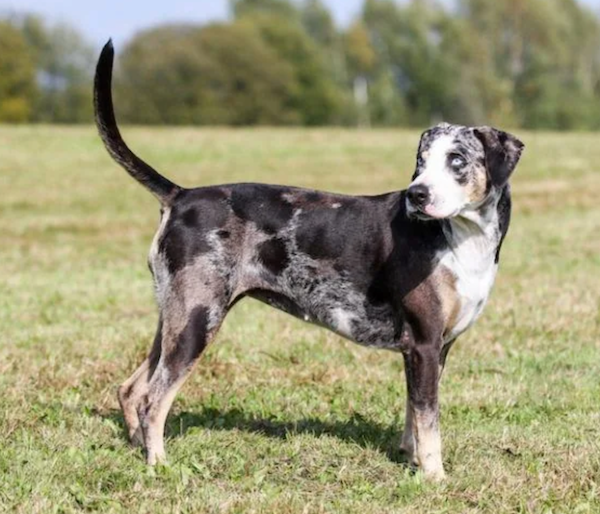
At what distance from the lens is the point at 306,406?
7.82 meters

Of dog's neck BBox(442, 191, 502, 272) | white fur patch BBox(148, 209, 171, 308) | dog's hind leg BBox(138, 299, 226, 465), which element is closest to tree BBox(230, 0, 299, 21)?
white fur patch BBox(148, 209, 171, 308)

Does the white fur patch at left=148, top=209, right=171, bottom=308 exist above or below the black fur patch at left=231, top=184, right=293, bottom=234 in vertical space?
below

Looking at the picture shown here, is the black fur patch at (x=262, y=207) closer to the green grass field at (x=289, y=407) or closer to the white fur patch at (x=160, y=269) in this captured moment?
the white fur patch at (x=160, y=269)

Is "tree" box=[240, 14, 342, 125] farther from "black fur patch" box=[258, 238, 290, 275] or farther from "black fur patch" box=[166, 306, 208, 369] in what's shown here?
"black fur patch" box=[166, 306, 208, 369]

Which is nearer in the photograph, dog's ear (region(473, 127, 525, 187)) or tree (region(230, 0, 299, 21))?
dog's ear (region(473, 127, 525, 187))

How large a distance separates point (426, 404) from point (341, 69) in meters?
93.3

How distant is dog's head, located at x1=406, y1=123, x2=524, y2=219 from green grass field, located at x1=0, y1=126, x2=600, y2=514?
1.54 metres

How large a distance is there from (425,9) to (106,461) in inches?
3712

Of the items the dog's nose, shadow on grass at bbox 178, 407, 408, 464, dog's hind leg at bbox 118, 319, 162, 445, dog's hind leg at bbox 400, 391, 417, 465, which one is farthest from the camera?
shadow on grass at bbox 178, 407, 408, 464

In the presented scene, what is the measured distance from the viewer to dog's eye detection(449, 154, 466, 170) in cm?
586

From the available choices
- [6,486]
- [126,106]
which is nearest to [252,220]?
[6,486]

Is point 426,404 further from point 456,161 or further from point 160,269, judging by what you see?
point 160,269

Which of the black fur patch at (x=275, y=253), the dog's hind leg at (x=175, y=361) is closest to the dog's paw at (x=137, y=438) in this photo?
the dog's hind leg at (x=175, y=361)

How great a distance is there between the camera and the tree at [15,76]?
77.6m
